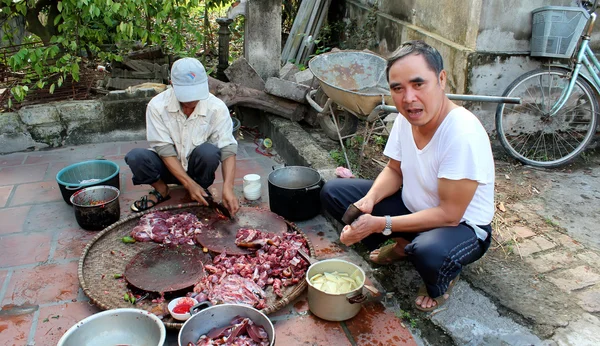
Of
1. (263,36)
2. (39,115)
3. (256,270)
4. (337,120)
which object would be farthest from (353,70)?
(39,115)

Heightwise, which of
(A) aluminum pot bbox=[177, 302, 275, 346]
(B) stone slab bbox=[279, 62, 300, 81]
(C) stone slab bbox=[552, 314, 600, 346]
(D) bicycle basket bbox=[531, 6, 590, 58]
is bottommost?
(C) stone slab bbox=[552, 314, 600, 346]

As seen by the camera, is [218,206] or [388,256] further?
[218,206]

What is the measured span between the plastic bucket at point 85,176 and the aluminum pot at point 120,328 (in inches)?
73.0

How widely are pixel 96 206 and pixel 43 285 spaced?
73 centimetres

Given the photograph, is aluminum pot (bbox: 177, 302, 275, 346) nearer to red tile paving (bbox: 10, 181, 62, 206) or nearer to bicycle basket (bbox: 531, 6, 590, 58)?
red tile paving (bbox: 10, 181, 62, 206)

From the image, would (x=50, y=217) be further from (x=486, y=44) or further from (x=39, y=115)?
(x=486, y=44)

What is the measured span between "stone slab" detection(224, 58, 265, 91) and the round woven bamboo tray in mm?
2318

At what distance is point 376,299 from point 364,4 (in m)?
6.44

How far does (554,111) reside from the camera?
496 centimetres

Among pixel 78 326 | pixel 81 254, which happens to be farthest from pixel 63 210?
pixel 78 326

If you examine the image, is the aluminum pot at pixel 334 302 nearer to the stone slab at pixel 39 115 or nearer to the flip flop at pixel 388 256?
the flip flop at pixel 388 256

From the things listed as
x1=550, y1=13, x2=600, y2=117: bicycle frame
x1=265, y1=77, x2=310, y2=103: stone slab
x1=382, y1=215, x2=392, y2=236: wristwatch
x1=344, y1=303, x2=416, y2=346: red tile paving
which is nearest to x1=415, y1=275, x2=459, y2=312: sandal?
x1=344, y1=303, x2=416, y2=346: red tile paving

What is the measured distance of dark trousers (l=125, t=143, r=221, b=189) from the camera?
397 centimetres

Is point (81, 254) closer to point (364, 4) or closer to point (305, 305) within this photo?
point (305, 305)
